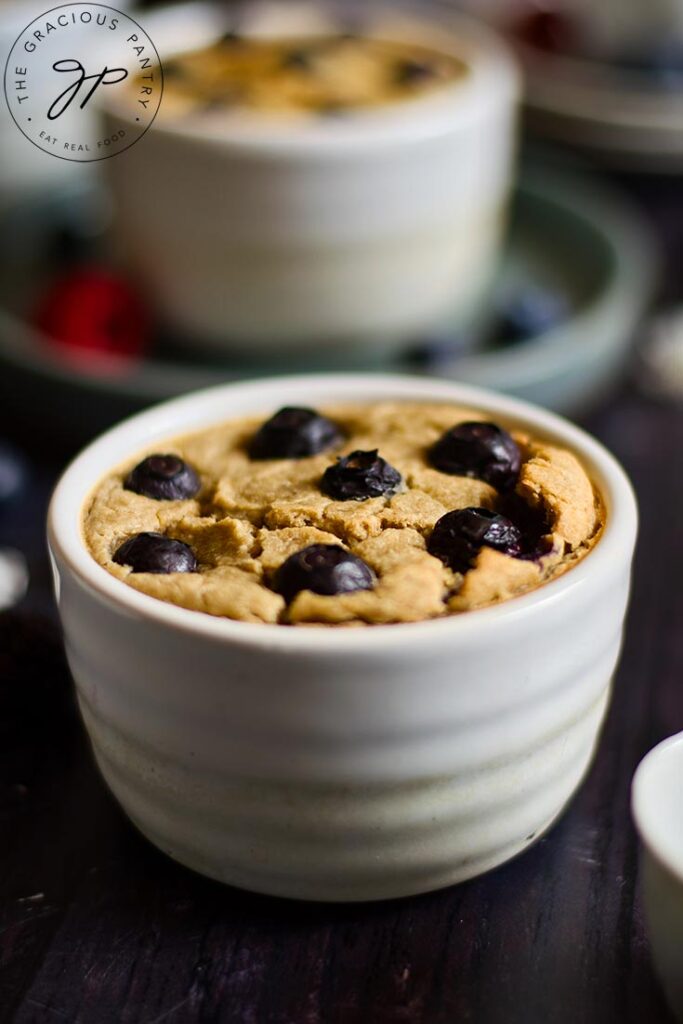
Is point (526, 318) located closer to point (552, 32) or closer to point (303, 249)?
point (303, 249)

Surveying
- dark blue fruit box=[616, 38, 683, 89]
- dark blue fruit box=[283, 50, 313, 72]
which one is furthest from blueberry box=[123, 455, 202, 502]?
dark blue fruit box=[616, 38, 683, 89]

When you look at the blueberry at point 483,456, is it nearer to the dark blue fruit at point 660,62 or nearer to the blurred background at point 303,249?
the blurred background at point 303,249

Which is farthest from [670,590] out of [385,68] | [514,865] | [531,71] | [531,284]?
[531,71]

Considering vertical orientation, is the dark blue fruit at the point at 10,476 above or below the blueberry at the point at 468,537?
below

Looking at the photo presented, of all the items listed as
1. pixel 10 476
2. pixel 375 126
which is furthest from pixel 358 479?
pixel 375 126

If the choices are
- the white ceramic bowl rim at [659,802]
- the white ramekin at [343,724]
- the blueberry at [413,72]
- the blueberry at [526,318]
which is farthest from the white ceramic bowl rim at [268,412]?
the blueberry at [413,72]

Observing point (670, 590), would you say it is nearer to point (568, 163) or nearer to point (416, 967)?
point (416, 967)
